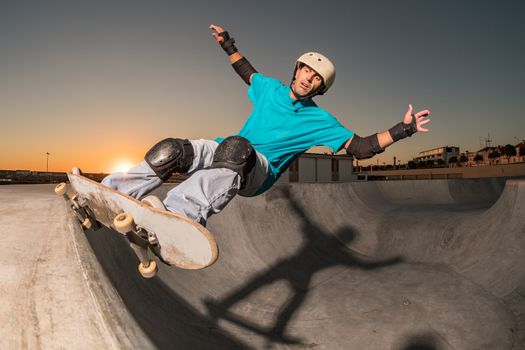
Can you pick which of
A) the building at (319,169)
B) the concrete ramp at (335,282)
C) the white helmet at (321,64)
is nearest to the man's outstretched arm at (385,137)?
the white helmet at (321,64)

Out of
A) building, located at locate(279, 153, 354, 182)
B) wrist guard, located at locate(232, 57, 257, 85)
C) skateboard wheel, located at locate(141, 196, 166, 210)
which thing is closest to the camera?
skateboard wheel, located at locate(141, 196, 166, 210)

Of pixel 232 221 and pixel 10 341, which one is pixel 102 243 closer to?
pixel 10 341

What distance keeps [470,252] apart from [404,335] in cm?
343

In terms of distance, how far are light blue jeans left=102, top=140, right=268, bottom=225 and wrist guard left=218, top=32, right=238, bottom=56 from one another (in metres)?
1.67

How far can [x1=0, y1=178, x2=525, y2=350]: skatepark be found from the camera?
185 centimetres

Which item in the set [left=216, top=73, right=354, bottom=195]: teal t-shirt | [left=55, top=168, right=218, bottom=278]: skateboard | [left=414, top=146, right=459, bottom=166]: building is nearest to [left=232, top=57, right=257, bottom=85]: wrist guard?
[left=216, top=73, right=354, bottom=195]: teal t-shirt

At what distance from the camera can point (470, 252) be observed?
6.81 metres

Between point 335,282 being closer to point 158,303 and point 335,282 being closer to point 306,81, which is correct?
point 158,303

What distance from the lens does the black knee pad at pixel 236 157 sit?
2.43 m

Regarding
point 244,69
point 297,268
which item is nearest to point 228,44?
point 244,69

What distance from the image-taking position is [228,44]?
400cm

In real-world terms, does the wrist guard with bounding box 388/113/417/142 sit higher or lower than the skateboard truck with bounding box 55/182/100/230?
higher

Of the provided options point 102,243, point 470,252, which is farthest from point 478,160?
point 102,243

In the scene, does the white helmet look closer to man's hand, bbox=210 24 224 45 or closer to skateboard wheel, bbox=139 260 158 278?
man's hand, bbox=210 24 224 45
